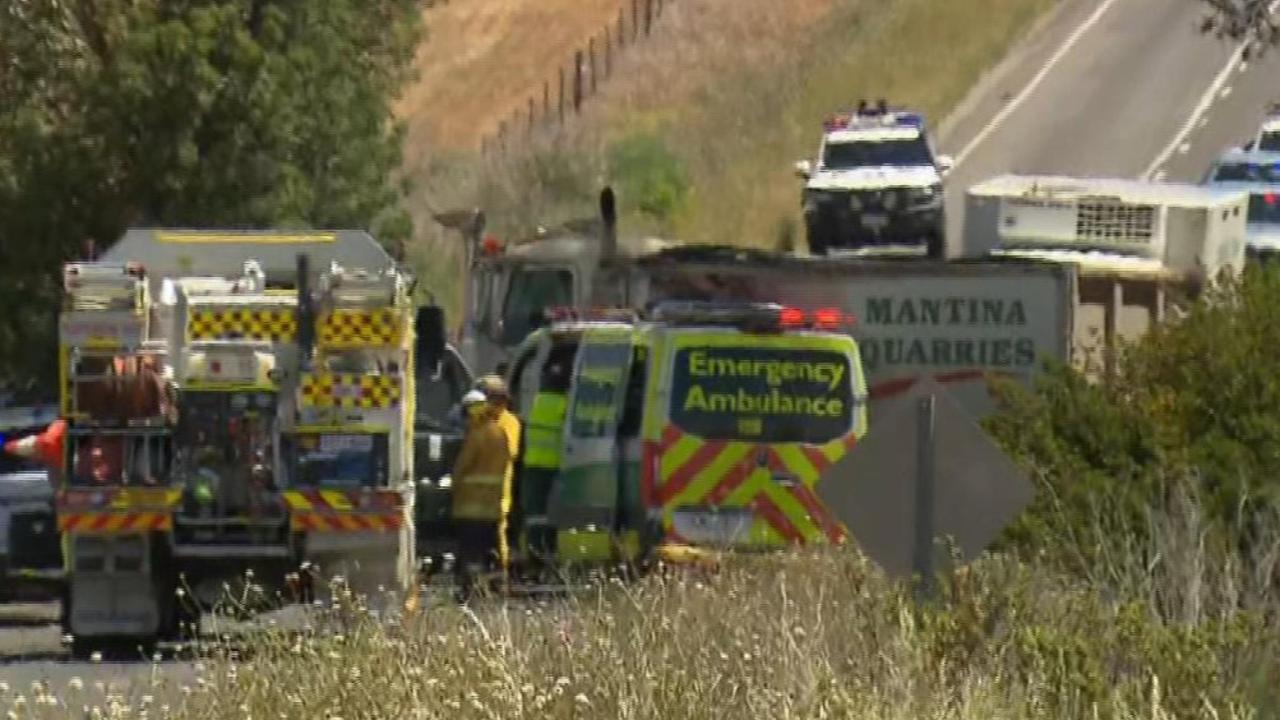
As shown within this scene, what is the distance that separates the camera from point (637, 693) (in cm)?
940

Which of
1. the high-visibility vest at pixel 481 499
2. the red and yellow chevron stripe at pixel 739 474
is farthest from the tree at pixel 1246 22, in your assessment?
the high-visibility vest at pixel 481 499

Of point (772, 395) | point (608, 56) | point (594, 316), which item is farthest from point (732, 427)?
point (608, 56)

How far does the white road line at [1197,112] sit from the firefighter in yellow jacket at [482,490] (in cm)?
3297

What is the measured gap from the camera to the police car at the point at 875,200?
40094 mm

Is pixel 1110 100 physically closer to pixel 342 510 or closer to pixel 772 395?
pixel 772 395

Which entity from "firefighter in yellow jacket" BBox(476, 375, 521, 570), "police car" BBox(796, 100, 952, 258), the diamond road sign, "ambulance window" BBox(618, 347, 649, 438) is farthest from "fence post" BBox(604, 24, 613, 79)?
the diamond road sign

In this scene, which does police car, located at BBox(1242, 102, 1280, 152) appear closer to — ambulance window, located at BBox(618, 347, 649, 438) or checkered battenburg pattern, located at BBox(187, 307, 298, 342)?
ambulance window, located at BBox(618, 347, 649, 438)

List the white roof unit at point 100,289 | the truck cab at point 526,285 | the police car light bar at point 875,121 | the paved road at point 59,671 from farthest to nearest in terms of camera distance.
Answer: the police car light bar at point 875,121
the truck cab at point 526,285
the white roof unit at point 100,289
the paved road at point 59,671

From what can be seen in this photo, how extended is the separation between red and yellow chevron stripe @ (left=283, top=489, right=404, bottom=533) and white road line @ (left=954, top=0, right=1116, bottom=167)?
1467 inches

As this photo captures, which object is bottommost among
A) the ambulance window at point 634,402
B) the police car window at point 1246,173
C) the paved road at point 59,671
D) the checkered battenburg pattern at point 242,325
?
the paved road at point 59,671

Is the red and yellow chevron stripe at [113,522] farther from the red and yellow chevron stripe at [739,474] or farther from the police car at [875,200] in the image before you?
the police car at [875,200]

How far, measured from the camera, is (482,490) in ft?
61.9

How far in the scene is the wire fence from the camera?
67.8 m

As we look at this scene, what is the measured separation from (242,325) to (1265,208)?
22.5m
